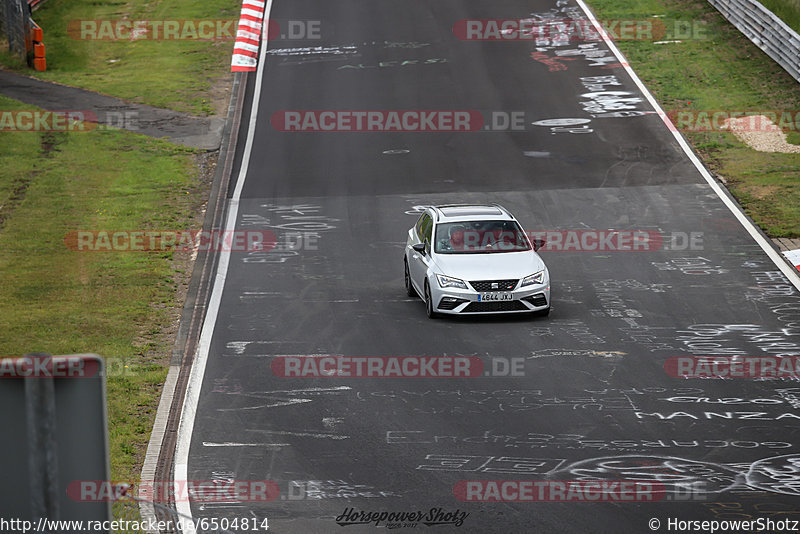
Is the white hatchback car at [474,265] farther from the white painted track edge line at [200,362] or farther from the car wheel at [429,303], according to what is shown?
the white painted track edge line at [200,362]

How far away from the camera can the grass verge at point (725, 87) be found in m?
23.3

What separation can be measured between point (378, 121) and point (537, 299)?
13984mm

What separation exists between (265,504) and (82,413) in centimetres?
654

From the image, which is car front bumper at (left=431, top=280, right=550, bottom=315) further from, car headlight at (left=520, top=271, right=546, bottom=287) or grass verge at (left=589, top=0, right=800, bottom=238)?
grass verge at (left=589, top=0, right=800, bottom=238)

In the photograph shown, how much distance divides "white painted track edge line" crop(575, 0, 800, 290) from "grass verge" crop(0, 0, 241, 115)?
42.7ft

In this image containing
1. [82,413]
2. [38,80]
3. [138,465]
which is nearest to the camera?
[82,413]

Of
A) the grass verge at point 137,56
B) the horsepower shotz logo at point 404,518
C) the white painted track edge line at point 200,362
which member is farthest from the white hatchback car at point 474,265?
the grass verge at point 137,56

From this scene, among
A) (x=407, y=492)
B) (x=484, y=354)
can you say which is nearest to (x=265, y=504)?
(x=407, y=492)

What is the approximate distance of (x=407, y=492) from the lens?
984 centimetres

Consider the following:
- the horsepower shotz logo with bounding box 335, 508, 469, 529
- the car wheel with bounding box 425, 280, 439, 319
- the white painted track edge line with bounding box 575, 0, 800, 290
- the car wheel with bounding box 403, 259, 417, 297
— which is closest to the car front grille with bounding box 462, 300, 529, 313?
the car wheel with bounding box 425, 280, 439, 319

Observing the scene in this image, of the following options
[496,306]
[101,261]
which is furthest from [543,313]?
[101,261]

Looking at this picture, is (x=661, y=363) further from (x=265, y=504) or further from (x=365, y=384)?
(x=265, y=504)

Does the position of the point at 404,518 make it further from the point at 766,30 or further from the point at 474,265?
the point at 766,30

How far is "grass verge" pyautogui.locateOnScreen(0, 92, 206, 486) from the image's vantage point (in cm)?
1427
